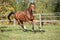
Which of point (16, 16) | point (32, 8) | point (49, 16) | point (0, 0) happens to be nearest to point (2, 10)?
point (0, 0)

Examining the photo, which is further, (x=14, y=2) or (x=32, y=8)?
(x=14, y=2)

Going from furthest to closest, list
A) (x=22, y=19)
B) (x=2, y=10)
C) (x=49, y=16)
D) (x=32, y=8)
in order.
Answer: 1. (x=2, y=10)
2. (x=49, y=16)
3. (x=22, y=19)
4. (x=32, y=8)

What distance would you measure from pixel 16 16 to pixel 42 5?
23.0 feet

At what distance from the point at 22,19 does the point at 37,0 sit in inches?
340

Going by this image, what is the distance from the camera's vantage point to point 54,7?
18266 millimetres

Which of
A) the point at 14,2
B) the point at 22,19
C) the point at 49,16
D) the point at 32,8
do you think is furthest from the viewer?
the point at 14,2

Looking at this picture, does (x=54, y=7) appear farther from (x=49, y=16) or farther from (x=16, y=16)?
(x=16, y=16)

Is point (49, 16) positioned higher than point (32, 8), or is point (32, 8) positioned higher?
point (32, 8)

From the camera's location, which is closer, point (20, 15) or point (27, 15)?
point (27, 15)

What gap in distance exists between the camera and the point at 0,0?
18.1 metres

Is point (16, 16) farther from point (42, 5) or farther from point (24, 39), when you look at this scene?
point (42, 5)

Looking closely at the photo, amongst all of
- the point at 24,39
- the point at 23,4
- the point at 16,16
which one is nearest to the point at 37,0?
the point at 23,4

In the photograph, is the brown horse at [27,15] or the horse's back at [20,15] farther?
the horse's back at [20,15]

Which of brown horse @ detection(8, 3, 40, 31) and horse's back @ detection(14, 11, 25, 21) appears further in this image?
horse's back @ detection(14, 11, 25, 21)
